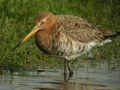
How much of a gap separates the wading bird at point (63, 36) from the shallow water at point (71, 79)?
0.41 m

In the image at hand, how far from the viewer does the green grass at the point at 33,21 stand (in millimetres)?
12156

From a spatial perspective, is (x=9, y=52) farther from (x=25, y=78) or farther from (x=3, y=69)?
(x=25, y=78)

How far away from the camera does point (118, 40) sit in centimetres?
1436

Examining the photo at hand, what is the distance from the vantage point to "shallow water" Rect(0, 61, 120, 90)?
9.96 meters

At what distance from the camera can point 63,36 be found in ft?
37.6

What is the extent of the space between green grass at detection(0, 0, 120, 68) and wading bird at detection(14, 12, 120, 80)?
0.47 m

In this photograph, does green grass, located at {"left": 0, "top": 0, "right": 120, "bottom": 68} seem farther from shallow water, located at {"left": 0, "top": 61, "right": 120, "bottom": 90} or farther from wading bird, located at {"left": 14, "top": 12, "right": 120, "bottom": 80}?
shallow water, located at {"left": 0, "top": 61, "right": 120, "bottom": 90}

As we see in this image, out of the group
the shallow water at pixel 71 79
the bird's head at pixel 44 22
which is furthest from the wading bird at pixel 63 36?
the shallow water at pixel 71 79

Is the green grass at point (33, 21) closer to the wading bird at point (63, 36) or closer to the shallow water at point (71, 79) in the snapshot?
the wading bird at point (63, 36)

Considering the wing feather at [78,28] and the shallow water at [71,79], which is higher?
the wing feather at [78,28]

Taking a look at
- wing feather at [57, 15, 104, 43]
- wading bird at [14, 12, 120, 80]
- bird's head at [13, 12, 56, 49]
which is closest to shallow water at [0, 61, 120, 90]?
wading bird at [14, 12, 120, 80]

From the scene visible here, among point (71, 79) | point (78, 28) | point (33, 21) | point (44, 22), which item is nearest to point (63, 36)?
point (44, 22)

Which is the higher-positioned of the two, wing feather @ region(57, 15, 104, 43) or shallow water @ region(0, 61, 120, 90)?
wing feather @ region(57, 15, 104, 43)

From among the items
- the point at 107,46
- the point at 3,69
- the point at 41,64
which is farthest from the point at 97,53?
the point at 3,69
